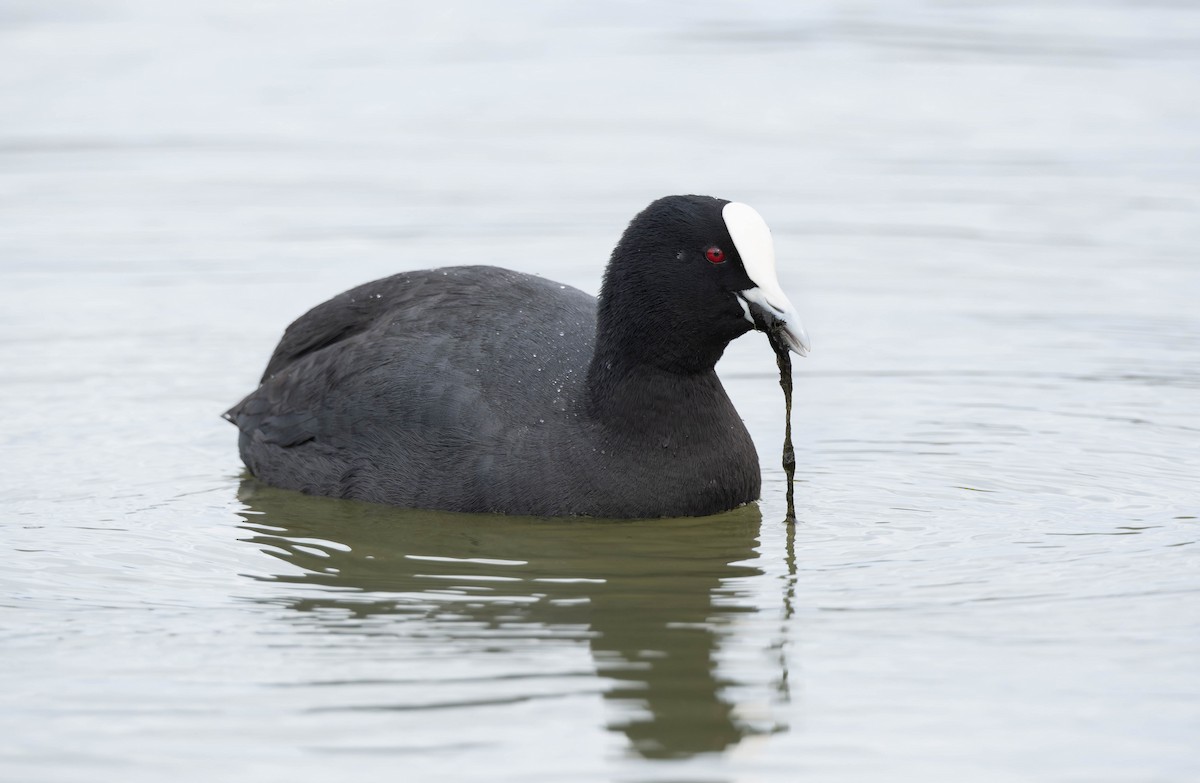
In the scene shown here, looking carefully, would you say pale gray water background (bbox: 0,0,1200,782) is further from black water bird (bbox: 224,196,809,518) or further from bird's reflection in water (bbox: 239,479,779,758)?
black water bird (bbox: 224,196,809,518)

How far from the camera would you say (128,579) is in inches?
280

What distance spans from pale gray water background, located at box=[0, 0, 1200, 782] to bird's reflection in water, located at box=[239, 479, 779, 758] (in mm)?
28

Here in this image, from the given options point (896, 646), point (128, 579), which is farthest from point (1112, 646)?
point (128, 579)

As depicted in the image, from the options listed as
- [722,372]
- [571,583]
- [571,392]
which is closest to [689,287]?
[571,392]

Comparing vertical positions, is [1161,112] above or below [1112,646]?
above

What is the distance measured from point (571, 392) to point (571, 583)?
4.03 feet

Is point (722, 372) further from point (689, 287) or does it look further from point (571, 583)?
point (571, 583)

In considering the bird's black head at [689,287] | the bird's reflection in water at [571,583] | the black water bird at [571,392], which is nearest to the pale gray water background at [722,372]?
the bird's reflection in water at [571,583]

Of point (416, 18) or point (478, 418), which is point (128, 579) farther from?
point (416, 18)

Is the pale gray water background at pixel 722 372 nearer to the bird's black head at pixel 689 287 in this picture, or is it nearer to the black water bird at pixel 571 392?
the black water bird at pixel 571 392

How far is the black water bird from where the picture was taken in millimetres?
7645

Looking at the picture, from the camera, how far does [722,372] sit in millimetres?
10367

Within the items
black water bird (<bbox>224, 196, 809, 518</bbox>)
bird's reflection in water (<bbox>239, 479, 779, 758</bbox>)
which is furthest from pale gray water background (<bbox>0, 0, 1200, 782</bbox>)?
black water bird (<bbox>224, 196, 809, 518</bbox>)

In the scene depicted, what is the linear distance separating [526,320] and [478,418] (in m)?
0.60
